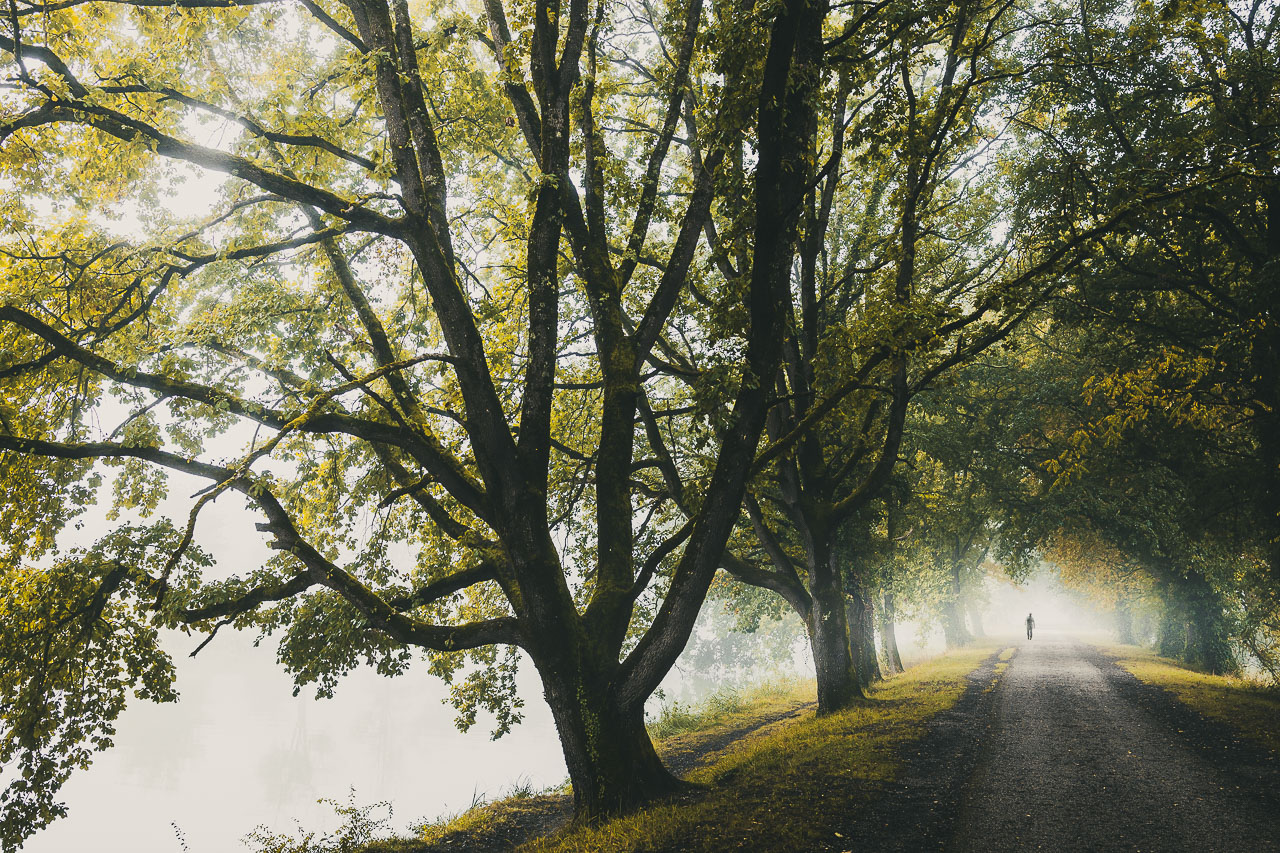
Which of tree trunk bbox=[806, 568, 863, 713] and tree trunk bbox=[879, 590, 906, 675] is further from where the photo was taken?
tree trunk bbox=[879, 590, 906, 675]

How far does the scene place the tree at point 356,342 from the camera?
7.02m

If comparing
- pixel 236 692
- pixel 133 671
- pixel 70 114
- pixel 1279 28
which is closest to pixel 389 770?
pixel 236 692

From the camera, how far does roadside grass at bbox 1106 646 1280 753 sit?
10303 mm

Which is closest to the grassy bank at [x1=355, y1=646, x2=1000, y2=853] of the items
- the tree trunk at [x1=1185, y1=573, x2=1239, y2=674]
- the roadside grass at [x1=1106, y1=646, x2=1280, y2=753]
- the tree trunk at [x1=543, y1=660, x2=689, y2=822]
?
the tree trunk at [x1=543, y1=660, x2=689, y2=822]

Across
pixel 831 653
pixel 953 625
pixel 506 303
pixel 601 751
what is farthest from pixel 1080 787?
pixel 953 625

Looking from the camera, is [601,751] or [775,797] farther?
[601,751]

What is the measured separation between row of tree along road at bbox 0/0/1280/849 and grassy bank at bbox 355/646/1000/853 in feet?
3.89

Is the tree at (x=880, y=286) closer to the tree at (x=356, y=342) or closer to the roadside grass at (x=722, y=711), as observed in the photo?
the tree at (x=356, y=342)

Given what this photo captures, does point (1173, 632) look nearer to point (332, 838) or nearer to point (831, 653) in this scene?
point (831, 653)

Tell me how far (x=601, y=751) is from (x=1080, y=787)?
19.6ft

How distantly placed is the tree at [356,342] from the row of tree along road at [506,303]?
5 centimetres

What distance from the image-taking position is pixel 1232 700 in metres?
13.0

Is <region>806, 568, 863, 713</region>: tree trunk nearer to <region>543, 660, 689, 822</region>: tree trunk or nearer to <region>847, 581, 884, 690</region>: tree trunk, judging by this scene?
<region>847, 581, 884, 690</region>: tree trunk

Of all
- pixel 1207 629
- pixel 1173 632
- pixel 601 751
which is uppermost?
pixel 601 751
